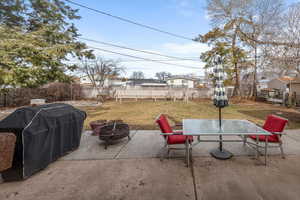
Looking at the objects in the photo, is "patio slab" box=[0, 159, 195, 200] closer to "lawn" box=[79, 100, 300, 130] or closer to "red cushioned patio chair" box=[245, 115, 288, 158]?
"red cushioned patio chair" box=[245, 115, 288, 158]

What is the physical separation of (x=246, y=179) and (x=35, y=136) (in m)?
3.35

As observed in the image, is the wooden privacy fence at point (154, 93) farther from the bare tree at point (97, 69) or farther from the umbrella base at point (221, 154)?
the umbrella base at point (221, 154)

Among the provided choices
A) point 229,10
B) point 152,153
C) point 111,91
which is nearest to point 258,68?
point 229,10

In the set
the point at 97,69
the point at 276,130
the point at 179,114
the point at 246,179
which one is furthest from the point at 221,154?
the point at 97,69

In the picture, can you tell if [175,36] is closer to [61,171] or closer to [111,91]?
[111,91]

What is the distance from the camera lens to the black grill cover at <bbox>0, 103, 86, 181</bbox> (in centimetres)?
196

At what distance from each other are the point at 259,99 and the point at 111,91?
46.2ft

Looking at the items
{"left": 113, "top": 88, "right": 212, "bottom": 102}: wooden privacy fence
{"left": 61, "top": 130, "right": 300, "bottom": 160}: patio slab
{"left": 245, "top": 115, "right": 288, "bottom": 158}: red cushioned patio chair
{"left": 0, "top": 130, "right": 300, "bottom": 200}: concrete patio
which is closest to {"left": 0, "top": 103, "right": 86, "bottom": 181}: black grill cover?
{"left": 0, "top": 130, "right": 300, "bottom": 200}: concrete patio

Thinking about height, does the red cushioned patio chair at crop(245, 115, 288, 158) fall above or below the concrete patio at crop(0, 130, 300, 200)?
above

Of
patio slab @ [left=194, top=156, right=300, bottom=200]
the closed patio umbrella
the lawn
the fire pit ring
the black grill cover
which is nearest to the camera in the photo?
→ patio slab @ [left=194, top=156, right=300, bottom=200]

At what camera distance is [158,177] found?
2105mm

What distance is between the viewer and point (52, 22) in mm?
5801

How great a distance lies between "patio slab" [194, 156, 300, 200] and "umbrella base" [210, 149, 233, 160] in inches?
3.7

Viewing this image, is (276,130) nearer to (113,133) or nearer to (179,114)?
(113,133)
